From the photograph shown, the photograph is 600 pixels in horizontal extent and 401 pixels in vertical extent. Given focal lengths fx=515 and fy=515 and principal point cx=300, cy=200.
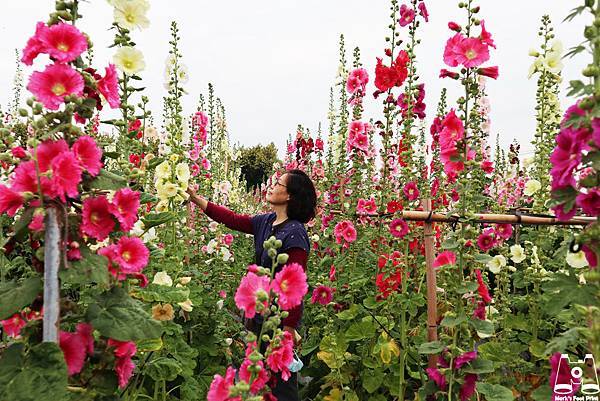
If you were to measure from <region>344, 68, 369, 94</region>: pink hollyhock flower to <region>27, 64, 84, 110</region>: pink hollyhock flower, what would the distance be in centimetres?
329

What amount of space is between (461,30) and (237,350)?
299cm

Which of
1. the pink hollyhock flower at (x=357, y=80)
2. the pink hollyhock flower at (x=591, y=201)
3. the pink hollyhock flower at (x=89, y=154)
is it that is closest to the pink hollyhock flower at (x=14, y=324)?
the pink hollyhock flower at (x=89, y=154)

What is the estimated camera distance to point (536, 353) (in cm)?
330

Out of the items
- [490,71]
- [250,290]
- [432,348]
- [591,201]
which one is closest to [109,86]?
[250,290]

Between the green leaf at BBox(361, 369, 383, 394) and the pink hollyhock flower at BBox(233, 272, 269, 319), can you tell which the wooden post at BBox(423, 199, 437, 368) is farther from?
the pink hollyhock flower at BBox(233, 272, 269, 319)

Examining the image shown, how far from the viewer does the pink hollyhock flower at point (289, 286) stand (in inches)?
65.0

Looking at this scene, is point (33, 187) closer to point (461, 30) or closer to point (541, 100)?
point (461, 30)

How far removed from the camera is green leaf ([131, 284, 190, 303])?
95.0 inches

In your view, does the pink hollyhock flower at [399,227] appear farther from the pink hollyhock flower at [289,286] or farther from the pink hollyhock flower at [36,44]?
the pink hollyhock flower at [36,44]

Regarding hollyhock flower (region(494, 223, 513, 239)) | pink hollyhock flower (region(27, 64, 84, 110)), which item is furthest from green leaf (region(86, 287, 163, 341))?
hollyhock flower (region(494, 223, 513, 239))

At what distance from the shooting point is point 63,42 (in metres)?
1.57

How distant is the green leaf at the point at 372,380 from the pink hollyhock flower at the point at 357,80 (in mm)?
2403

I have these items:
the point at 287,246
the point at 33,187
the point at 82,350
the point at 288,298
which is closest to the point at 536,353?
the point at 287,246

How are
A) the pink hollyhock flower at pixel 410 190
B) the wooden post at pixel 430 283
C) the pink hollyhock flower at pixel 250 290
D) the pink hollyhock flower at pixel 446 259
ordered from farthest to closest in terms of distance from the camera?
the pink hollyhock flower at pixel 410 190, the wooden post at pixel 430 283, the pink hollyhock flower at pixel 446 259, the pink hollyhock flower at pixel 250 290
